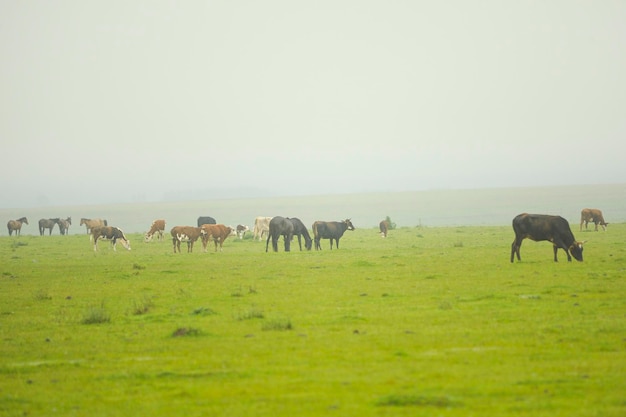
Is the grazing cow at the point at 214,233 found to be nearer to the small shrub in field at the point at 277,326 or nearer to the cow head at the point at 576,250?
the cow head at the point at 576,250

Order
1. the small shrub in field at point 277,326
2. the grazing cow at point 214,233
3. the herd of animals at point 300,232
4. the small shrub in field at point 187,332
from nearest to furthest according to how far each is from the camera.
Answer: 1. the small shrub in field at point 187,332
2. the small shrub in field at point 277,326
3. the herd of animals at point 300,232
4. the grazing cow at point 214,233

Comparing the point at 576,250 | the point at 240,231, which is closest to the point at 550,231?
the point at 576,250

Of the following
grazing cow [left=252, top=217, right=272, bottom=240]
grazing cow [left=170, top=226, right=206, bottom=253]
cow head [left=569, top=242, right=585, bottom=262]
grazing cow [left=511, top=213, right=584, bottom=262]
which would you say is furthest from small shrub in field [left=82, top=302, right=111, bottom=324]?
grazing cow [left=252, top=217, right=272, bottom=240]

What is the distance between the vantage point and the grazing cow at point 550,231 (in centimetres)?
2836

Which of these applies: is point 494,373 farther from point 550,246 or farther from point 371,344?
point 550,246

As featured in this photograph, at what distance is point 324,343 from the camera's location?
14008 mm

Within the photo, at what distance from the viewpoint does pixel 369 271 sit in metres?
27.7

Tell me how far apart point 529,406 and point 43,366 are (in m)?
8.25

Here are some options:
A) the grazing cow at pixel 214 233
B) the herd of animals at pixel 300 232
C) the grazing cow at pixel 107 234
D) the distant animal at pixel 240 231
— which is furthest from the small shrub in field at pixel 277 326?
the distant animal at pixel 240 231

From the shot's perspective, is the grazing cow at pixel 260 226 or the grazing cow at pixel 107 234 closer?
the grazing cow at pixel 107 234

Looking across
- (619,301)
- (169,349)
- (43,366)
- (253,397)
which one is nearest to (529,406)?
(253,397)

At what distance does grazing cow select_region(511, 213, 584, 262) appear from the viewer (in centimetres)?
2836

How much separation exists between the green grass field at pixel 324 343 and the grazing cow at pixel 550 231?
1046 millimetres

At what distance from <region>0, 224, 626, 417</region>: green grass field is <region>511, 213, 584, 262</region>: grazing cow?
1.05m
